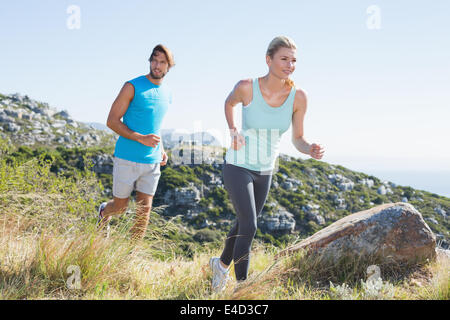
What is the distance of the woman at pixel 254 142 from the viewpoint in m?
2.72

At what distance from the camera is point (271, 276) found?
9.33ft

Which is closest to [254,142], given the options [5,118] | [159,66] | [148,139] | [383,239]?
[148,139]

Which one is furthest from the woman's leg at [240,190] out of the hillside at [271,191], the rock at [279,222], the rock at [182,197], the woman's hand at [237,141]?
the rock at [182,197]

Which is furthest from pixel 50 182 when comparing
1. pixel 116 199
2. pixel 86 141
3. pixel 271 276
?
pixel 86 141

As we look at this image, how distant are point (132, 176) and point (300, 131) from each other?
163 cm

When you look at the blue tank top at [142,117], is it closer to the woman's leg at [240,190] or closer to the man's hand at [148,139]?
the man's hand at [148,139]

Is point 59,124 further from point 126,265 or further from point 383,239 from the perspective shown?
point 383,239

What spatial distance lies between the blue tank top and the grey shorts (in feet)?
0.19

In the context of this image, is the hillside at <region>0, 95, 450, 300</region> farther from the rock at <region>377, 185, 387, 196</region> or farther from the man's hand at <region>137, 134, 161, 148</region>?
the rock at <region>377, 185, 387, 196</region>

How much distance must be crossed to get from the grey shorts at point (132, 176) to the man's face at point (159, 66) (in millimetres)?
861

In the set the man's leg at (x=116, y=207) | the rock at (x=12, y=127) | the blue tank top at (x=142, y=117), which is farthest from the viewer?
the rock at (x=12, y=127)

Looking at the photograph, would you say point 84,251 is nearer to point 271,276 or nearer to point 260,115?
point 271,276

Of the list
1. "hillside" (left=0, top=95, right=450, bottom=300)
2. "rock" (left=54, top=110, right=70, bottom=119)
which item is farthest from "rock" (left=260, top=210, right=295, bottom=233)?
"rock" (left=54, top=110, right=70, bottom=119)
